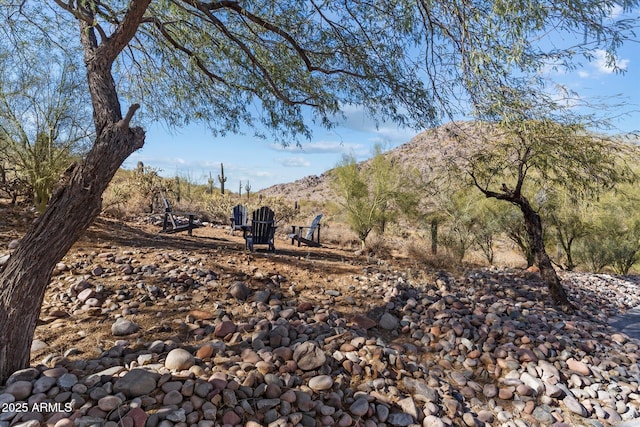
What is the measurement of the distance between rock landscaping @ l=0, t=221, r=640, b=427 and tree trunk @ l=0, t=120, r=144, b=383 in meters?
0.21

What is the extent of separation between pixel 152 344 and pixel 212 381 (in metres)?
0.80

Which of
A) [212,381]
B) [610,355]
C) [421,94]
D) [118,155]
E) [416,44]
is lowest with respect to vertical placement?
[610,355]

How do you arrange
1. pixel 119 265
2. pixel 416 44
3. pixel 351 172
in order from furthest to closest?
pixel 351 172
pixel 119 265
pixel 416 44

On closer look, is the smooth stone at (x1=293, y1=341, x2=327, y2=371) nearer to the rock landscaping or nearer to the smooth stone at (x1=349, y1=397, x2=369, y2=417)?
the rock landscaping

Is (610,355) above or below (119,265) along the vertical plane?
below

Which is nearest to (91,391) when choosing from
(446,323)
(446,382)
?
(446,382)

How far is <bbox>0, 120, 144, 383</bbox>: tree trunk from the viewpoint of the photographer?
235cm

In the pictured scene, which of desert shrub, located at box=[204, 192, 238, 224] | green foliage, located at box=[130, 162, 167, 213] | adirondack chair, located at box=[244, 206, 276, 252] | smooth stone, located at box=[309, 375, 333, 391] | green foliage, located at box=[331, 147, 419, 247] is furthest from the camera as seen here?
desert shrub, located at box=[204, 192, 238, 224]

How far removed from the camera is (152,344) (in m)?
2.90

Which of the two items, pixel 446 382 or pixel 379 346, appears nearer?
pixel 446 382

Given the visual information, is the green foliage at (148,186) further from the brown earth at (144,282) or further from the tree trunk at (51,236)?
the tree trunk at (51,236)

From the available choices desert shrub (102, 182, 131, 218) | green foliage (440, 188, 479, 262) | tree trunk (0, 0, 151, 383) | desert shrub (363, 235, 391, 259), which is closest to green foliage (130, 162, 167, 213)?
desert shrub (102, 182, 131, 218)

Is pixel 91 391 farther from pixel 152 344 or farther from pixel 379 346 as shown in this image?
pixel 379 346

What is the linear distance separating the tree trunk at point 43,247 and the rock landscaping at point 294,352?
0.21 metres
